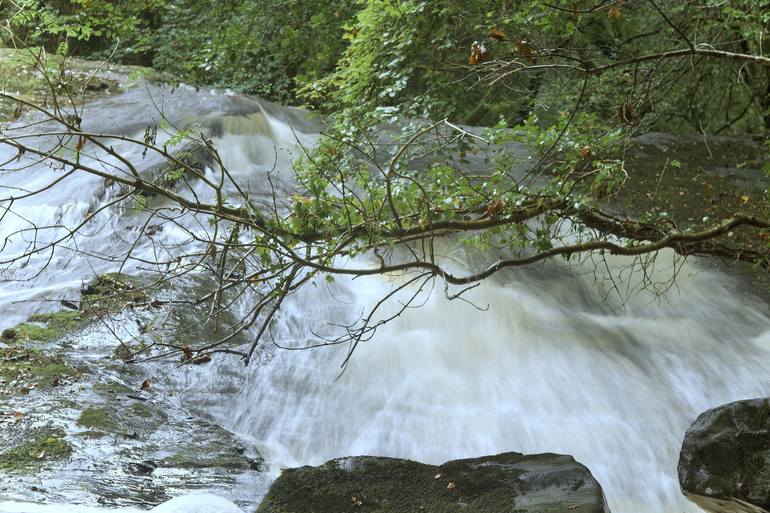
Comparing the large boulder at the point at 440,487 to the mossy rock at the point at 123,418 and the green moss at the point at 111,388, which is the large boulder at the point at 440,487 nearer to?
the mossy rock at the point at 123,418

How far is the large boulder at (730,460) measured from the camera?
4.49 m

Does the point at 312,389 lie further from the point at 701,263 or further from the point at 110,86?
the point at 110,86

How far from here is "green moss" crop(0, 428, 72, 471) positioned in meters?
4.01

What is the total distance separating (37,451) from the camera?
416 centimetres

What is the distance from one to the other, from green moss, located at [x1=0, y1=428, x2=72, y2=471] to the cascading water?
1.10m

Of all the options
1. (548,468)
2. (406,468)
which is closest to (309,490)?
(406,468)

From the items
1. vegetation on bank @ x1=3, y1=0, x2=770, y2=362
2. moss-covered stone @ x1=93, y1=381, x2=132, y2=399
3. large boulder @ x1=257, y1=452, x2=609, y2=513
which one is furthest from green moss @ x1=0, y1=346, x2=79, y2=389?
large boulder @ x1=257, y1=452, x2=609, y2=513

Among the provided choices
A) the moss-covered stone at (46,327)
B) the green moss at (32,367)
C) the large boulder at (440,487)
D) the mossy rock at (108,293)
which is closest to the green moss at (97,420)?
the green moss at (32,367)

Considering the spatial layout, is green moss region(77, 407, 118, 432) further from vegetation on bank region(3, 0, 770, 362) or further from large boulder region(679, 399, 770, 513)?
large boulder region(679, 399, 770, 513)

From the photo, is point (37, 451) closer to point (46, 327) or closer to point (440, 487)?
point (46, 327)

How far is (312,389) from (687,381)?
304cm

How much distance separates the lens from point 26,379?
5023 millimetres

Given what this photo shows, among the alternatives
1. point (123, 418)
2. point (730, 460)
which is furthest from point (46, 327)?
point (730, 460)

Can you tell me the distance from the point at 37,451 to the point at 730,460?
383 cm
